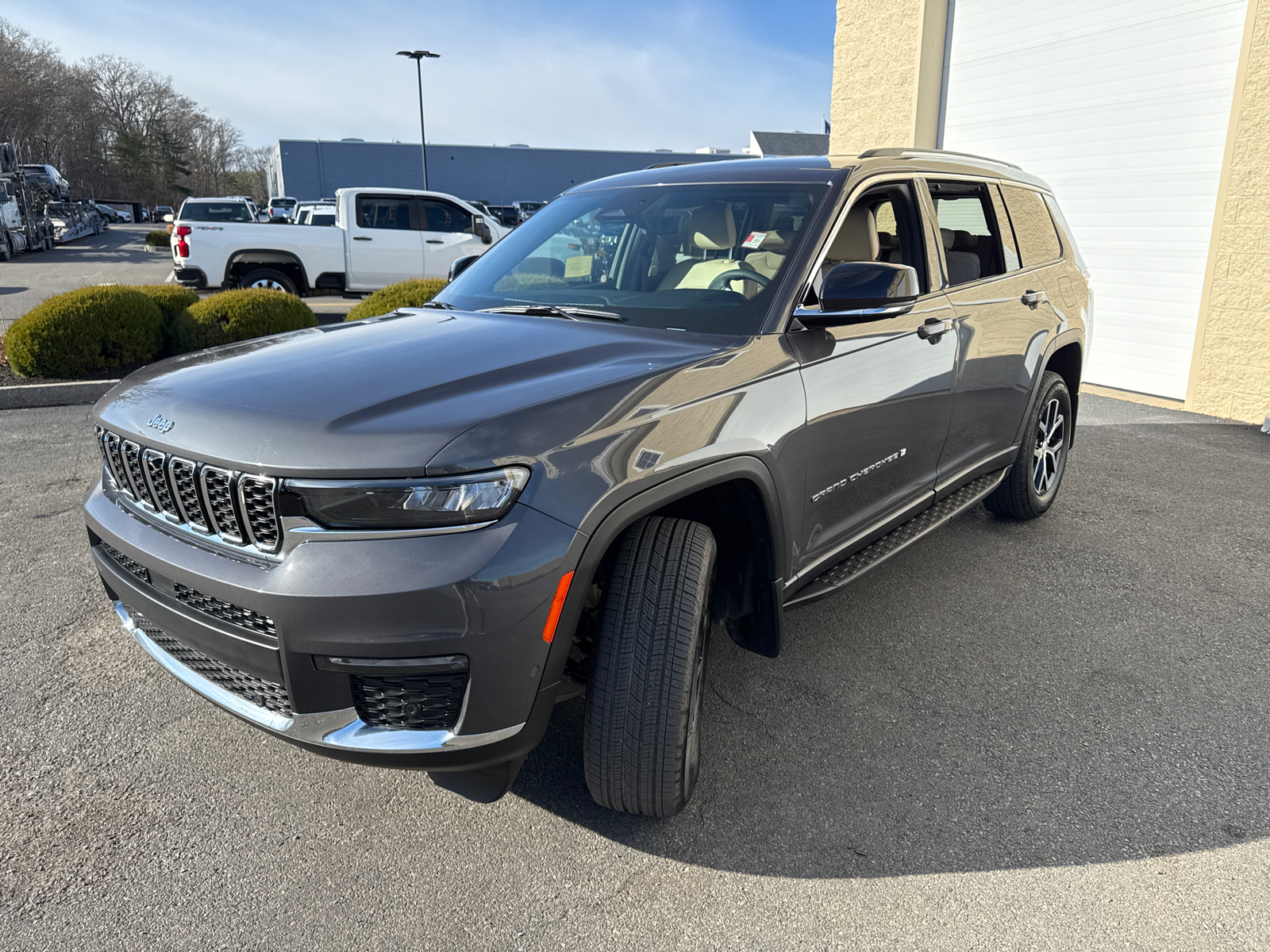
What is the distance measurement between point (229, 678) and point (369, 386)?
2.64 ft

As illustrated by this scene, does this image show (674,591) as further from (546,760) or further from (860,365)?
(860,365)

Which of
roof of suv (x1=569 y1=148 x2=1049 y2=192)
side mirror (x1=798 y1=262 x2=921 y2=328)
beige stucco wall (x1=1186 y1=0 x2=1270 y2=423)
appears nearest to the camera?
side mirror (x1=798 y1=262 x2=921 y2=328)

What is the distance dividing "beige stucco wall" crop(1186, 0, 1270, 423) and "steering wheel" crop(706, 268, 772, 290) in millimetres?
7137

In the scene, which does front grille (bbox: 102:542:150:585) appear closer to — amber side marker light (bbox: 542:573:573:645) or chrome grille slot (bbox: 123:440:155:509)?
chrome grille slot (bbox: 123:440:155:509)

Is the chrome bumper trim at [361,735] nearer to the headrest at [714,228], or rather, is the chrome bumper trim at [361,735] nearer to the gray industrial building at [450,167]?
the headrest at [714,228]

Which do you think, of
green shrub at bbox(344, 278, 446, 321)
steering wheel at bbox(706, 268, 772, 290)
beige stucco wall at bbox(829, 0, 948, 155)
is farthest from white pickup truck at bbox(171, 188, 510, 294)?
steering wheel at bbox(706, 268, 772, 290)

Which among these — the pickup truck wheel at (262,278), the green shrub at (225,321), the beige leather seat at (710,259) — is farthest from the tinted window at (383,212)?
the beige leather seat at (710,259)

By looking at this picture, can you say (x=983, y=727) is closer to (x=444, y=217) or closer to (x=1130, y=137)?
(x=1130, y=137)

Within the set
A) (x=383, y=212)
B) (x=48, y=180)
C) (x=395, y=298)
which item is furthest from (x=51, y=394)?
(x=48, y=180)

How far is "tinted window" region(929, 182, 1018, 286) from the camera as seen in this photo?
379 centimetres

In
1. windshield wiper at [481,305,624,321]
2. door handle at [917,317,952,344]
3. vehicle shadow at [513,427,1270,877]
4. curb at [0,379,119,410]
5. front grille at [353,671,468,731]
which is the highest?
windshield wiper at [481,305,624,321]

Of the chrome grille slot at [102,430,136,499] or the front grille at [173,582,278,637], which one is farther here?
the chrome grille slot at [102,430,136,499]

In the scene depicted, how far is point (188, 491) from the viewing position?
2.22 metres

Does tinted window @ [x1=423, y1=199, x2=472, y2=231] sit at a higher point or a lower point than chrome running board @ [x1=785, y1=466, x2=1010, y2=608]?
higher
